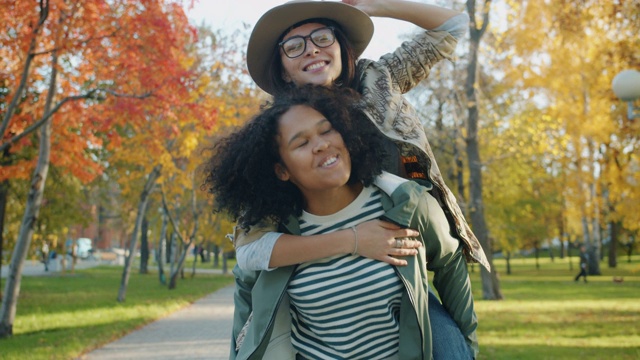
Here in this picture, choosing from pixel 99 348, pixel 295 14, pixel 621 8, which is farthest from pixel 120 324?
pixel 295 14

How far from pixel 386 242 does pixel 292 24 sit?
1.07 meters

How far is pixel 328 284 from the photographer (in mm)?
2607

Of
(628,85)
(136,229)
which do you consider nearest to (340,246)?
(628,85)

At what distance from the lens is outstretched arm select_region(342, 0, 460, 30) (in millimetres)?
3189

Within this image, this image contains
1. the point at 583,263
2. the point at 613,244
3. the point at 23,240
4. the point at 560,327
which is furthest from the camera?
the point at 613,244

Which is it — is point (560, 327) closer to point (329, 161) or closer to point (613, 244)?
point (329, 161)

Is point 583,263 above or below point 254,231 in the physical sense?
below

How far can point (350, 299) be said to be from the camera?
2.58 m

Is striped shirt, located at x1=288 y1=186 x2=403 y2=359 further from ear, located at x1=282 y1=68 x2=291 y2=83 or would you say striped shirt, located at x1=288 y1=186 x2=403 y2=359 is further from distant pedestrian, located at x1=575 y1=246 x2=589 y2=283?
distant pedestrian, located at x1=575 y1=246 x2=589 y2=283

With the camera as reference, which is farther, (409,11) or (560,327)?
(560,327)

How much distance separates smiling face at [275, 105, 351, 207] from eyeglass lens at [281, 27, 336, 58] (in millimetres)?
408

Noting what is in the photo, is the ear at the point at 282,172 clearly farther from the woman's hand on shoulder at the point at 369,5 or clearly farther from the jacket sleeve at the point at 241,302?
the woman's hand on shoulder at the point at 369,5

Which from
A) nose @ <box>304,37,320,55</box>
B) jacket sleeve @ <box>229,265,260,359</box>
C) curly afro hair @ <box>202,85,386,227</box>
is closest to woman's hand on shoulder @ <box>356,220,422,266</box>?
curly afro hair @ <box>202,85,386,227</box>

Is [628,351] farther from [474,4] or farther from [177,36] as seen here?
[474,4]
